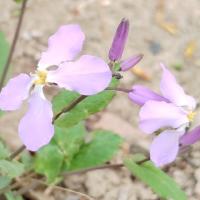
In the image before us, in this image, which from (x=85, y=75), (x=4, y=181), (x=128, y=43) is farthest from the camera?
(x=128, y=43)

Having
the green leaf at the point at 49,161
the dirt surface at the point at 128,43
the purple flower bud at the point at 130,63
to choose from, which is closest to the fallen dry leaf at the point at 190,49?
the dirt surface at the point at 128,43

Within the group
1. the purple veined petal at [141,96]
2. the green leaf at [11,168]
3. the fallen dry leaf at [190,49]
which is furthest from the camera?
the fallen dry leaf at [190,49]

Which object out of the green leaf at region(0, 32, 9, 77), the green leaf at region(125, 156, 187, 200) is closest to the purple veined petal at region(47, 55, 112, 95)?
the green leaf at region(125, 156, 187, 200)

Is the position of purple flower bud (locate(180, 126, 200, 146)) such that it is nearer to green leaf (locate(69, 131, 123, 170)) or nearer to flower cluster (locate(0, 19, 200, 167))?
flower cluster (locate(0, 19, 200, 167))

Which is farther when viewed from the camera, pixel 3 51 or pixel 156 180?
pixel 3 51

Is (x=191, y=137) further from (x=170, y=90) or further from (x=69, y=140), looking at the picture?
(x=69, y=140)

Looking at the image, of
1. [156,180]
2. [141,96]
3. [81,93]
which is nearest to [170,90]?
Answer: [141,96]

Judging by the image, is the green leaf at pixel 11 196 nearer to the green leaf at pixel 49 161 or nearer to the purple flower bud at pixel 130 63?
the green leaf at pixel 49 161
